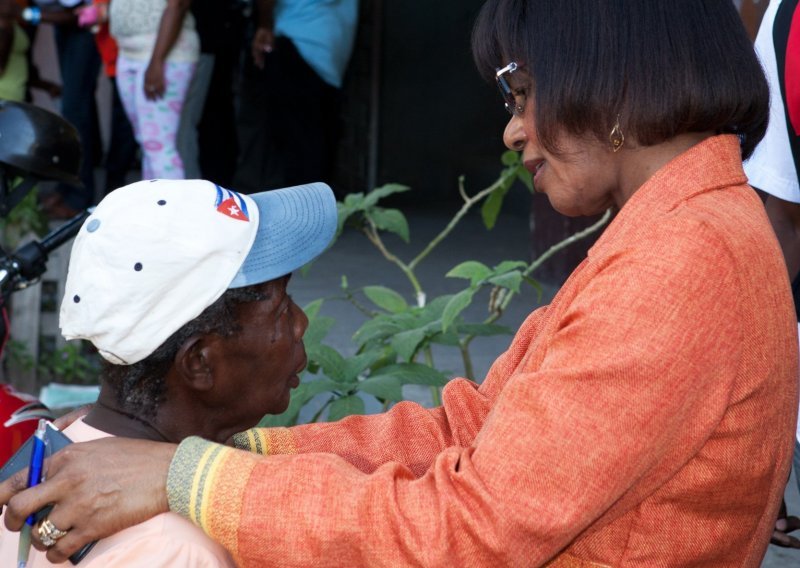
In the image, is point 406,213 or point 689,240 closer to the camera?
point 689,240

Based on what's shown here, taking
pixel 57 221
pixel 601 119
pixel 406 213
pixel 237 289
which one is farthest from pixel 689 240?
pixel 406 213

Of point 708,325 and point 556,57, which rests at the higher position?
point 556,57

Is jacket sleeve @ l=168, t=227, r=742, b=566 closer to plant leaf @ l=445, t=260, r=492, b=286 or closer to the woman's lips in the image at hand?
the woman's lips

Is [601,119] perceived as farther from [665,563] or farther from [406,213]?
[406,213]

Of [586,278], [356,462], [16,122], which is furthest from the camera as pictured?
[16,122]

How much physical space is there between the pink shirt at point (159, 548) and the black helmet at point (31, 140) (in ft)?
5.12

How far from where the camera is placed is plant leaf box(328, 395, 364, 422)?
9.19 feet

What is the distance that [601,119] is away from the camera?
1.79 metres

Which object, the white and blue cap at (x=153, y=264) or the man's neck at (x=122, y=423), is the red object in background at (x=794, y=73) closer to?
the white and blue cap at (x=153, y=264)

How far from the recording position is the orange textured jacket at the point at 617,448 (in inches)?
61.4

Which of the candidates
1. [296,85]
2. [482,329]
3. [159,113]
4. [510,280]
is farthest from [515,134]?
[296,85]

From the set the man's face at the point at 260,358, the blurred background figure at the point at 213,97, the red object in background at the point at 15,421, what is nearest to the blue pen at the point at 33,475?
the man's face at the point at 260,358

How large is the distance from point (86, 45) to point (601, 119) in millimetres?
6595

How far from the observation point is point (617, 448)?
5.08 feet
